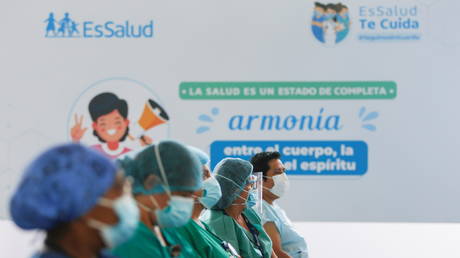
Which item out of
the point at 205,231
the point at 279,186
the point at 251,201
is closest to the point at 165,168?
the point at 205,231

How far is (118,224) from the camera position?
129 centimetres

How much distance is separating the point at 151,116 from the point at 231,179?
2.67m

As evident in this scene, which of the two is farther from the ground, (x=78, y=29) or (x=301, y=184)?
(x=78, y=29)

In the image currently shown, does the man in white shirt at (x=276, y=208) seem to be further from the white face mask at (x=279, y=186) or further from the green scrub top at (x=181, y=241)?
the green scrub top at (x=181, y=241)

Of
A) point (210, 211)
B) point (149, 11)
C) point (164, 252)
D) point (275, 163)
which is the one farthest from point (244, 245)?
point (149, 11)

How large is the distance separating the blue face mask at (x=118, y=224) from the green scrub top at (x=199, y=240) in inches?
54.3

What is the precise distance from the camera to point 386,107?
19.3 feet

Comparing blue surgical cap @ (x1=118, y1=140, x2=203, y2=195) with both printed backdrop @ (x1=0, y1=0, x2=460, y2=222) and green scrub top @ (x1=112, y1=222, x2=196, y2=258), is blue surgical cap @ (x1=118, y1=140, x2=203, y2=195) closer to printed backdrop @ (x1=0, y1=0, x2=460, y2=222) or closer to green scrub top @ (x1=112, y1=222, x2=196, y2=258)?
green scrub top @ (x1=112, y1=222, x2=196, y2=258)

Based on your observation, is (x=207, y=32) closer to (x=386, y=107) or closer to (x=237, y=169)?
(x=386, y=107)

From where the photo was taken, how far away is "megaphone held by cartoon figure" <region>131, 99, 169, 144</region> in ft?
19.5

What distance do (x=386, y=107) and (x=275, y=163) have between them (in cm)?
206

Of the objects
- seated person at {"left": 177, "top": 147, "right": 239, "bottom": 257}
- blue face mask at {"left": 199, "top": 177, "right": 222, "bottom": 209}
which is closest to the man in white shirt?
seated person at {"left": 177, "top": 147, "right": 239, "bottom": 257}

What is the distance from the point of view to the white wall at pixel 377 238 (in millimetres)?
5770

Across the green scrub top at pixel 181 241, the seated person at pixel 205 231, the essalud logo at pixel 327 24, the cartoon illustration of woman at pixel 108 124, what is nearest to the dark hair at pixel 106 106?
the cartoon illustration of woman at pixel 108 124
